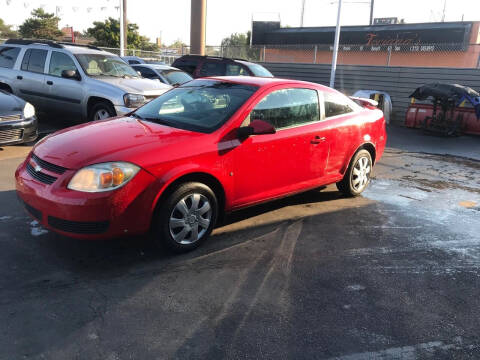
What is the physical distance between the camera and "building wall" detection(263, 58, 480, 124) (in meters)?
14.3

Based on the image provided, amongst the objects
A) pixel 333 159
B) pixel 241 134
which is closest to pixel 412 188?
pixel 333 159

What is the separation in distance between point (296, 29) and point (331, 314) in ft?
103

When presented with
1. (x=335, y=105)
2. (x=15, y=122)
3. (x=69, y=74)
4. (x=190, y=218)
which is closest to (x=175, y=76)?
(x=69, y=74)

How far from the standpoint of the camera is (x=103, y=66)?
909 cm

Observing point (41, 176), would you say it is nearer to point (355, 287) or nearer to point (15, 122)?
point (355, 287)

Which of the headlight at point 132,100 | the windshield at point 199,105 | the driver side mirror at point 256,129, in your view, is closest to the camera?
the driver side mirror at point 256,129

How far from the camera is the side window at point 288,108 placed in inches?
172

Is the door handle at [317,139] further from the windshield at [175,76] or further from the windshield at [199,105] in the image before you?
the windshield at [175,76]

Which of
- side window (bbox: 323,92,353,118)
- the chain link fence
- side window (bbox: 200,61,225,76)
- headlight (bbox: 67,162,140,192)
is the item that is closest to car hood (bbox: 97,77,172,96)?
side window (bbox: 200,61,225,76)

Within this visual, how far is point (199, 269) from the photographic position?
11.7 ft

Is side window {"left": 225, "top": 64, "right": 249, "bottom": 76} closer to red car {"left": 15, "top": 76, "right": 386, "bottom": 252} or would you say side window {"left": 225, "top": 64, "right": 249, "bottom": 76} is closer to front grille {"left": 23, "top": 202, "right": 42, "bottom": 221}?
red car {"left": 15, "top": 76, "right": 386, "bottom": 252}

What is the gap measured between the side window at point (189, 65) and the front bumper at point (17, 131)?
689 centimetres

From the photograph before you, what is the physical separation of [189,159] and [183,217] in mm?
516

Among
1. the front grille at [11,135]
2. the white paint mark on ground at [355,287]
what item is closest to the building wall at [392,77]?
the front grille at [11,135]
